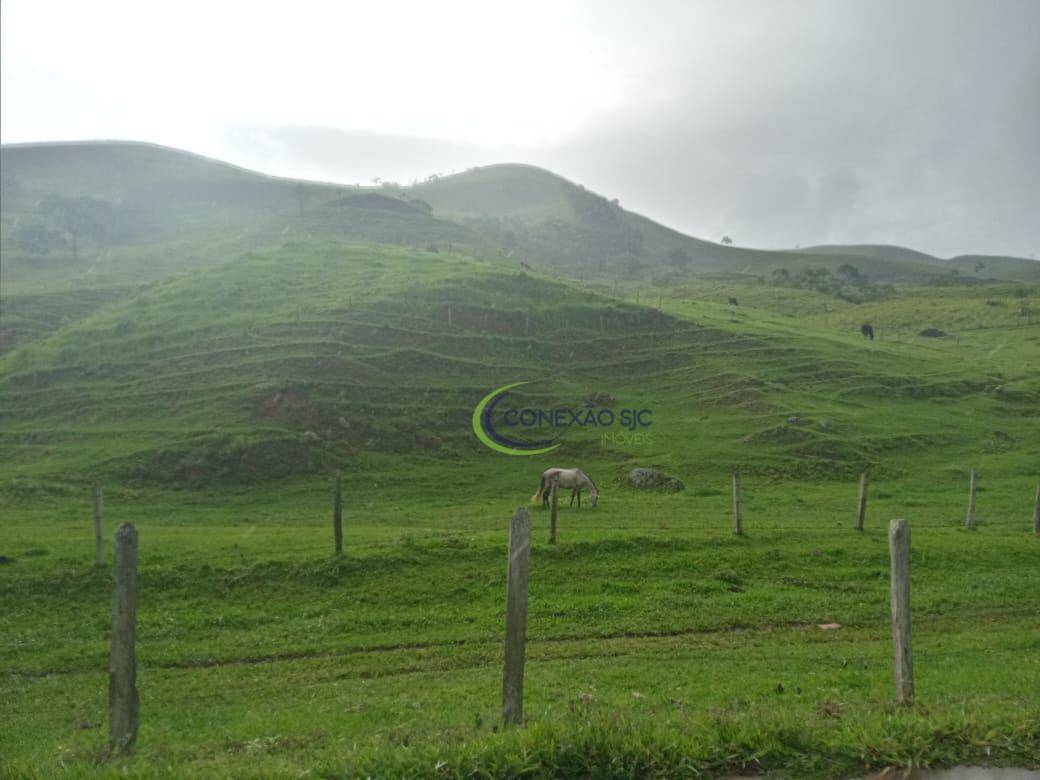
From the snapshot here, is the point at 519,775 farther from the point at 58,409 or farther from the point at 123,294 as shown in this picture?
the point at 123,294

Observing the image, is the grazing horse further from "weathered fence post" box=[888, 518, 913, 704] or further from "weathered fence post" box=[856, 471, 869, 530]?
"weathered fence post" box=[888, 518, 913, 704]

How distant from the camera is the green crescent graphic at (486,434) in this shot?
45219mm

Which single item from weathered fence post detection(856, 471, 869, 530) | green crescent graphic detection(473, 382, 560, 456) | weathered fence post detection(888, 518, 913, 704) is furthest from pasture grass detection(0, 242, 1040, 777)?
green crescent graphic detection(473, 382, 560, 456)

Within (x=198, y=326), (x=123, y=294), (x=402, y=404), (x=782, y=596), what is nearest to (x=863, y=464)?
(x=782, y=596)

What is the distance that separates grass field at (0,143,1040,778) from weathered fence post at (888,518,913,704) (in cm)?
50

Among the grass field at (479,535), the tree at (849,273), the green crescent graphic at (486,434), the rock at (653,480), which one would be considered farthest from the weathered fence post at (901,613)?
the tree at (849,273)

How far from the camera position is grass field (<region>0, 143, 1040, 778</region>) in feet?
28.0

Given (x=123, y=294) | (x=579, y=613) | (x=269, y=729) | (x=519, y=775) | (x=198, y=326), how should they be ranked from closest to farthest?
1. (x=519, y=775)
2. (x=269, y=729)
3. (x=579, y=613)
4. (x=198, y=326)
5. (x=123, y=294)

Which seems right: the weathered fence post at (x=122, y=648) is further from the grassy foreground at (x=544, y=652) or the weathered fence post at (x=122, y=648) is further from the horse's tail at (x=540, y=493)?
the horse's tail at (x=540, y=493)

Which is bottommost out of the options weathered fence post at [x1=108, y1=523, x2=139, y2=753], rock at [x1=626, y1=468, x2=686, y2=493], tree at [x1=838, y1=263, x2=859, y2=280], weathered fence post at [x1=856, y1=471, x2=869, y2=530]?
rock at [x1=626, y1=468, x2=686, y2=493]

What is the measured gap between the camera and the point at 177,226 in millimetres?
149750

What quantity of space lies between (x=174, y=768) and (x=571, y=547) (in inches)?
561

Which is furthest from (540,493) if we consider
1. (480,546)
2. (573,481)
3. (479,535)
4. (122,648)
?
(122,648)

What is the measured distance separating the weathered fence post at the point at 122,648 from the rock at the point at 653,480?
98.3 feet
